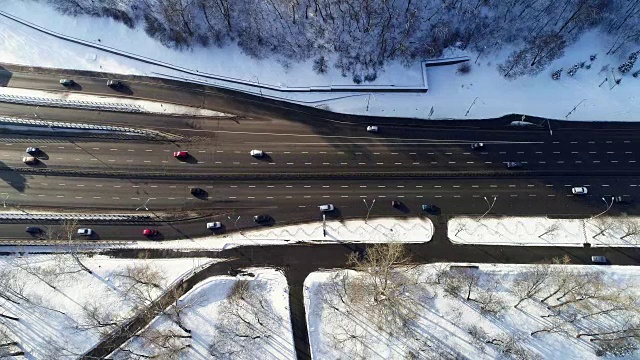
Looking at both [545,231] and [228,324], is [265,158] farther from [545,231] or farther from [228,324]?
[545,231]

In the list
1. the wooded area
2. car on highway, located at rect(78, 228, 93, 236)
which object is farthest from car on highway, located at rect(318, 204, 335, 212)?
car on highway, located at rect(78, 228, 93, 236)

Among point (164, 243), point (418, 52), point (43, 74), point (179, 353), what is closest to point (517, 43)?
point (418, 52)

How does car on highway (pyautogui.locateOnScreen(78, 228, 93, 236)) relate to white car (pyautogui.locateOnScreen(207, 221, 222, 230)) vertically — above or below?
below

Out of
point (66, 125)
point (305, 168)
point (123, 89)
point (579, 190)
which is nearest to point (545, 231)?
point (579, 190)

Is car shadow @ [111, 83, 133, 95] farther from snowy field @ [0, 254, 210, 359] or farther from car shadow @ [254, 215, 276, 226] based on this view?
car shadow @ [254, 215, 276, 226]

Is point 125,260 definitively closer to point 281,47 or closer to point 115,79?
point 115,79

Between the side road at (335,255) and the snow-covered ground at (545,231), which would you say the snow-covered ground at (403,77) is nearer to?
the snow-covered ground at (545,231)
